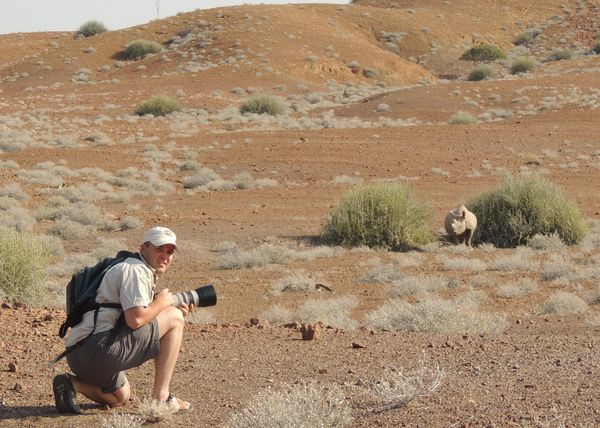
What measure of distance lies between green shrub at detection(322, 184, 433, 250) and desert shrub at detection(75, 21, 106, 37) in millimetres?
57619

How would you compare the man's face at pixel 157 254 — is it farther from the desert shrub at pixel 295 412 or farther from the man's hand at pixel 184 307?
the desert shrub at pixel 295 412

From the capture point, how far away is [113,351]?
6.32 metres

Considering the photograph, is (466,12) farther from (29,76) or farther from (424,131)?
(424,131)

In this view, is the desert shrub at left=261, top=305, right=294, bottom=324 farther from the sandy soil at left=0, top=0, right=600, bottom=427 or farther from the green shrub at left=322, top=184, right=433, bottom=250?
the green shrub at left=322, top=184, right=433, bottom=250

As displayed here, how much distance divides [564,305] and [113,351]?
23.6 feet

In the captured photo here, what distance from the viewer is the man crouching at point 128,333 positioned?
614 centimetres

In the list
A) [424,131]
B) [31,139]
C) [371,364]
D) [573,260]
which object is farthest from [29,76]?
[371,364]

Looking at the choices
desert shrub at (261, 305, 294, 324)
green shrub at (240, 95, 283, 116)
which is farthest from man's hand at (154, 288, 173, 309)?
green shrub at (240, 95, 283, 116)

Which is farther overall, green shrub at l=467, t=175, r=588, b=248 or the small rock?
green shrub at l=467, t=175, r=588, b=248

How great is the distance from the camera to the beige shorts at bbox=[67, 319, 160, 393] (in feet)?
20.7

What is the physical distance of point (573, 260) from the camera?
16.5m

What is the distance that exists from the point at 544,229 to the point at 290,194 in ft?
23.2

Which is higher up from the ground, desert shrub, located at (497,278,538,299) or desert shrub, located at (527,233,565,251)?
desert shrub, located at (497,278,538,299)

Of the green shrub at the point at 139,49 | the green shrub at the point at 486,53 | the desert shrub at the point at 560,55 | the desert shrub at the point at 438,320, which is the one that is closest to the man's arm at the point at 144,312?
the desert shrub at the point at 438,320
